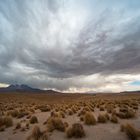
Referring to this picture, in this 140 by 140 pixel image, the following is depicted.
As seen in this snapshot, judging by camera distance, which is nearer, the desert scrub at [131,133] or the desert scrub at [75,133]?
the desert scrub at [131,133]

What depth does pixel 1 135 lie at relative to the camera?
11070mm

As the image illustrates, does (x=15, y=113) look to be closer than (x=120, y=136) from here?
No

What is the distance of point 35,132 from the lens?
30.7ft

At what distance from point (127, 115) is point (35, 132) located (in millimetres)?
8665

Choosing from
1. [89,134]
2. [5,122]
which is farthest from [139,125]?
[5,122]

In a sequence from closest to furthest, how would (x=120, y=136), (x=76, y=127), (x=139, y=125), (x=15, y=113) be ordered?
1. (x=120, y=136)
2. (x=76, y=127)
3. (x=139, y=125)
4. (x=15, y=113)

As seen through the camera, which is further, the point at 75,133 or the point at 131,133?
the point at 75,133

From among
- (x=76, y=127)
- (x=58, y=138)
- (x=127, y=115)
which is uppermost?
(x=127, y=115)

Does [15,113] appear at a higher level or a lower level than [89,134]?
higher

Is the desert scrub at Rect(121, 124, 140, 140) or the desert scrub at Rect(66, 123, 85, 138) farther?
the desert scrub at Rect(66, 123, 85, 138)

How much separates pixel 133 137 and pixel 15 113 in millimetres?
13826

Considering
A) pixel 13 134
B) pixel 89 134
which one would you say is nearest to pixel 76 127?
pixel 89 134

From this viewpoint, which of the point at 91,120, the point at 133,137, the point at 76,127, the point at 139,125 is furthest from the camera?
the point at 91,120

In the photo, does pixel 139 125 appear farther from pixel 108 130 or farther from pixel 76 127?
pixel 76 127
